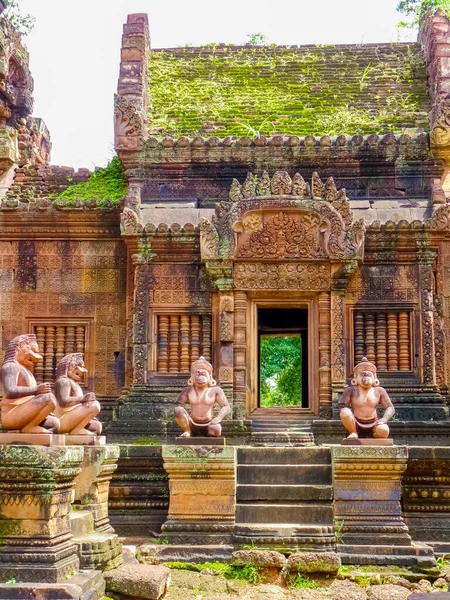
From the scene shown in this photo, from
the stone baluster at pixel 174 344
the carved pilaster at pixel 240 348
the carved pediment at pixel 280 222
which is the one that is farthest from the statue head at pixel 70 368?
the carved pediment at pixel 280 222

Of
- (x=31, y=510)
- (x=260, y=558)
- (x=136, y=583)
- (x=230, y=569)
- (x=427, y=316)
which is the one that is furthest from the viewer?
(x=427, y=316)

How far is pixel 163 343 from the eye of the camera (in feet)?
36.9

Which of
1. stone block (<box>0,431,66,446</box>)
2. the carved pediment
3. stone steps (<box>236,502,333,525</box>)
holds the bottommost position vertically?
stone steps (<box>236,502,333,525</box>)

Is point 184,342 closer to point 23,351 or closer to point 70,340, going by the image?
point 70,340

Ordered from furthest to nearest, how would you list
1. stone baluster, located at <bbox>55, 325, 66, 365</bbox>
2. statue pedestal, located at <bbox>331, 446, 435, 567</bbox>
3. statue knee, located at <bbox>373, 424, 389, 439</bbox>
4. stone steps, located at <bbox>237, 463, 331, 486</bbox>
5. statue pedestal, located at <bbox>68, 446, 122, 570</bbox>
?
stone baluster, located at <bbox>55, 325, 66, 365</bbox>, stone steps, located at <bbox>237, 463, 331, 486</bbox>, statue knee, located at <bbox>373, 424, 389, 439</bbox>, statue pedestal, located at <bbox>331, 446, 435, 567</bbox>, statue pedestal, located at <bbox>68, 446, 122, 570</bbox>

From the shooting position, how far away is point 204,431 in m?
8.55

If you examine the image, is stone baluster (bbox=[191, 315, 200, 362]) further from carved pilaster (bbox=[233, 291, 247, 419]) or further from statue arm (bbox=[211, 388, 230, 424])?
statue arm (bbox=[211, 388, 230, 424])

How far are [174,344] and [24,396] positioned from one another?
5.22 metres

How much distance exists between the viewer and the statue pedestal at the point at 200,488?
8.26m

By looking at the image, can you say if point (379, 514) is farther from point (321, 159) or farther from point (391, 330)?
point (321, 159)

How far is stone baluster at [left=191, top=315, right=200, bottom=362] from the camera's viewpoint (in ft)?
36.8

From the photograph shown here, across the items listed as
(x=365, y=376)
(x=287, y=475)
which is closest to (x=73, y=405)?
(x=287, y=475)

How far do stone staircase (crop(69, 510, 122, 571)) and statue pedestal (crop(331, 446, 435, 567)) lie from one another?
7.93 ft

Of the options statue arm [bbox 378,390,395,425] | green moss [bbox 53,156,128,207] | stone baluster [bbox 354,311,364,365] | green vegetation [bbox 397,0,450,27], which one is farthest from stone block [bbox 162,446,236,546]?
green vegetation [bbox 397,0,450,27]
